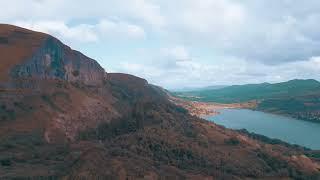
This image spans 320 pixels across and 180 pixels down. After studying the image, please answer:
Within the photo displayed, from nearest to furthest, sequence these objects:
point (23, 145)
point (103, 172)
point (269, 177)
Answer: point (103, 172) → point (269, 177) → point (23, 145)

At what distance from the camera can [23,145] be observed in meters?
190

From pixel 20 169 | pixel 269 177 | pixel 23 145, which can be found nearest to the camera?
pixel 20 169

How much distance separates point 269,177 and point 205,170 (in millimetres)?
24132

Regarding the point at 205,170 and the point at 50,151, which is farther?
the point at 50,151

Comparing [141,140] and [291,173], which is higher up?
[141,140]

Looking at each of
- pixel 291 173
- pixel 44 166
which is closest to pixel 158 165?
pixel 44 166

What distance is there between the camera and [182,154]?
180375mm

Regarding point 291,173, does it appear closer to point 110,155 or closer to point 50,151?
point 110,155

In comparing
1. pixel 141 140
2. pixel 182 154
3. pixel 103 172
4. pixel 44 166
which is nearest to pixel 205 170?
pixel 182 154

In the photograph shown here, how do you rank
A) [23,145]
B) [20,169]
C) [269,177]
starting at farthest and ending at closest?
[23,145] → [269,177] → [20,169]

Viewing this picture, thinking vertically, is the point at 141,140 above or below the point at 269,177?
above

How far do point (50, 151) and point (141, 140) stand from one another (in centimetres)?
3275

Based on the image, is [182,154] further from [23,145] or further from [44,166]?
[23,145]

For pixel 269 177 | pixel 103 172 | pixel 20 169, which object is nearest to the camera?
pixel 103 172
